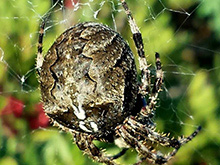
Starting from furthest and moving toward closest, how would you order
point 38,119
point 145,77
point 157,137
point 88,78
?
point 38,119 → point 157,137 → point 145,77 → point 88,78

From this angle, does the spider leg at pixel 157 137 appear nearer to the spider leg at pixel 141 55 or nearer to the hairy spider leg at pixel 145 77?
the hairy spider leg at pixel 145 77

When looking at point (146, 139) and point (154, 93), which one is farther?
point (146, 139)

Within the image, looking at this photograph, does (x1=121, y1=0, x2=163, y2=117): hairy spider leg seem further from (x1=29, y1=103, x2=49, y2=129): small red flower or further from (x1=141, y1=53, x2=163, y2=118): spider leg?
(x1=29, y1=103, x2=49, y2=129): small red flower

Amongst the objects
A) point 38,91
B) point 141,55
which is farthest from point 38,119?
point 141,55

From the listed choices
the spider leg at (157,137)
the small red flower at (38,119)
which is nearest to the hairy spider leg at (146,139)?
the spider leg at (157,137)

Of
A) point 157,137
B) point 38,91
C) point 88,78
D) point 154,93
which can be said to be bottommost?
point 157,137

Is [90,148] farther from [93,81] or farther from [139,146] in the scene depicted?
[93,81]

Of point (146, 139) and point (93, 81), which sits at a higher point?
point (93, 81)

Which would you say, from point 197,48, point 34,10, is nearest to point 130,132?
point 34,10
